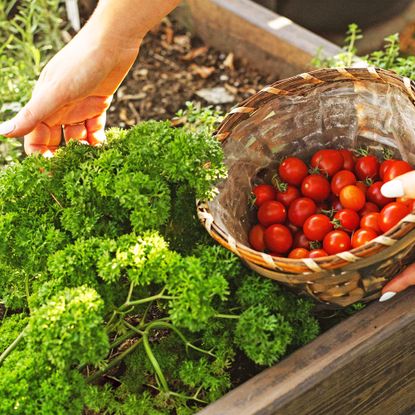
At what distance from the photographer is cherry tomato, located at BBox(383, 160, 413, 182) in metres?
2.05

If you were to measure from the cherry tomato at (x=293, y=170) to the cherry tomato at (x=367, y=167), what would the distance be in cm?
16

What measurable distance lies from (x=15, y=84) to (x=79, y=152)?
53.5 inches

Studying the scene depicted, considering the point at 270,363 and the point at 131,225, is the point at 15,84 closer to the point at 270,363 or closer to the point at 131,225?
the point at 131,225

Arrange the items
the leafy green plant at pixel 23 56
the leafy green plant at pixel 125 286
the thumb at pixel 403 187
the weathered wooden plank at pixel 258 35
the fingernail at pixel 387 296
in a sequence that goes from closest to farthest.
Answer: the leafy green plant at pixel 125 286, the thumb at pixel 403 187, the fingernail at pixel 387 296, the leafy green plant at pixel 23 56, the weathered wooden plank at pixel 258 35

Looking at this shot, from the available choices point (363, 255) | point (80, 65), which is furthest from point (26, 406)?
point (80, 65)

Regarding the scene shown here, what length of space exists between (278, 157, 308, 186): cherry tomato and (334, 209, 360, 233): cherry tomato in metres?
0.19

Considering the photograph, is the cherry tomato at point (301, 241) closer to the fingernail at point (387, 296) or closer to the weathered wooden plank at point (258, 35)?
the fingernail at point (387, 296)

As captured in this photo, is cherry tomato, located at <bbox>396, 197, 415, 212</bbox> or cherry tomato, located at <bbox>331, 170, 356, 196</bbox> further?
cherry tomato, located at <bbox>331, 170, 356, 196</bbox>

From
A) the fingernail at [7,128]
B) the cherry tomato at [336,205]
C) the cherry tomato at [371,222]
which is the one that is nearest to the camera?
the cherry tomato at [371,222]

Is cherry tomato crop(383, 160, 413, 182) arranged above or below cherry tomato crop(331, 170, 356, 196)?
above

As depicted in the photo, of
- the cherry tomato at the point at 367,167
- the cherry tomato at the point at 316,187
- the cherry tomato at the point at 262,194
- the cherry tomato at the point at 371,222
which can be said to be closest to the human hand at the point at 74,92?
the cherry tomato at the point at 262,194

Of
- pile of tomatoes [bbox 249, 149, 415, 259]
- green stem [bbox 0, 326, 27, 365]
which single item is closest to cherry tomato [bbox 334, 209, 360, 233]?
pile of tomatoes [bbox 249, 149, 415, 259]

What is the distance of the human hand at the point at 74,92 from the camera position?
2141 mm

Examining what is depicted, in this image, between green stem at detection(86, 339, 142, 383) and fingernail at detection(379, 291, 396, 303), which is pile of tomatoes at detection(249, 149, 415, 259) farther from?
green stem at detection(86, 339, 142, 383)
